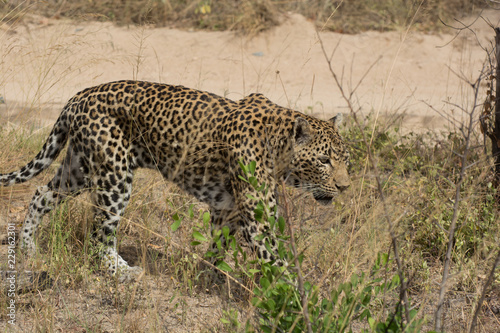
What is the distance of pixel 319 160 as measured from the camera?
464 cm

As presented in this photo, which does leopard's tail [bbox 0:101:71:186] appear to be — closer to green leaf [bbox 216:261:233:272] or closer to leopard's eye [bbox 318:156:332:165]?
leopard's eye [bbox 318:156:332:165]

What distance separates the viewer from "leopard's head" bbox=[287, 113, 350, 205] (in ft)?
15.2

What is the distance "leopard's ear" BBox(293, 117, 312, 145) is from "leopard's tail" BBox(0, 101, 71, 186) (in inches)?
74.3

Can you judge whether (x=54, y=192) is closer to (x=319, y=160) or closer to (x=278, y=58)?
(x=319, y=160)

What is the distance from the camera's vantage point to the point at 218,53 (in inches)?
505

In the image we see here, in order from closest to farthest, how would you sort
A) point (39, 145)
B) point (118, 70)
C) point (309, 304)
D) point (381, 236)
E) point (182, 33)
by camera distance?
point (309, 304) → point (381, 236) → point (39, 145) → point (118, 70) → point (182, 33)

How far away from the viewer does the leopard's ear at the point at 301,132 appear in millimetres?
4492

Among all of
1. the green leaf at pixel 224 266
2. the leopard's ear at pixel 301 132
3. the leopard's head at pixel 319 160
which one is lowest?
the green leaf at pixel 224 266

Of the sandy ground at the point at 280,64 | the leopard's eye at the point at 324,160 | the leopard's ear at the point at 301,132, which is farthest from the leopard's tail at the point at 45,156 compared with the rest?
the sandy ground at the point at 280,64

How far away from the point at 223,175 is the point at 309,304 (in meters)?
1.86

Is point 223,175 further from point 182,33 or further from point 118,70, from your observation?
point 182,33

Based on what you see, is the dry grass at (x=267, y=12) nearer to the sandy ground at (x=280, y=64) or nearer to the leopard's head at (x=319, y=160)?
the sandy ground at (x=280, y=64)

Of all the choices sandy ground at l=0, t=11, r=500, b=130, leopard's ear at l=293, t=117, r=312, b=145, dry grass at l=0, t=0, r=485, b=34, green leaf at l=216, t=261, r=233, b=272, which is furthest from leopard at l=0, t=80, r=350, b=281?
dry grass at l=0, t=0, r=485, b=34

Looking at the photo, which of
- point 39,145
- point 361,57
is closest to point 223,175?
point 39,145
